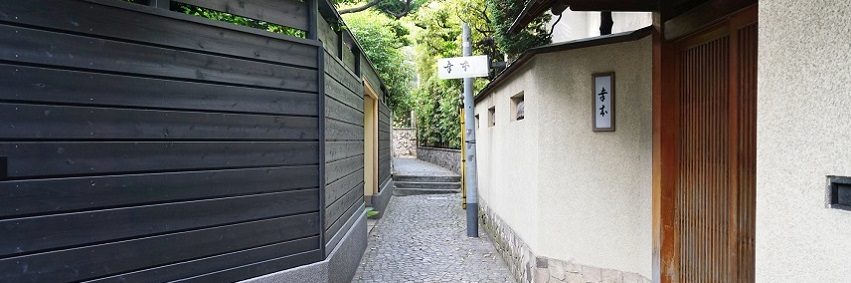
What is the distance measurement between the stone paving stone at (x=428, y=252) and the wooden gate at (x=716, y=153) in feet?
9.32

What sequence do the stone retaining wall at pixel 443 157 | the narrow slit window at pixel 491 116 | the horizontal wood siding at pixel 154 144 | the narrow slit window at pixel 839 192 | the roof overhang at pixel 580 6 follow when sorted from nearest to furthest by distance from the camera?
the narrow slit window at pixel 839 192
the horizontal wood siding at pixel 154 144
the roof overhang at pixel 580 6
the narrow slit window at pixel 491 116
the stone retaining wall at pixel 443 157

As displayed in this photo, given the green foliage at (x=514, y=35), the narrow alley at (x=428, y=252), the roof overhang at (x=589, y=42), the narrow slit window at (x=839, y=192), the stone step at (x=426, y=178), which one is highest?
the green foliage at (x=514, y=35)

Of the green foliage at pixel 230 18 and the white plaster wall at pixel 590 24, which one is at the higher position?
the white plaster wall at pixel 590 24

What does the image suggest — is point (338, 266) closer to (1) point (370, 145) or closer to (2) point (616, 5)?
(2) point (616, 5)

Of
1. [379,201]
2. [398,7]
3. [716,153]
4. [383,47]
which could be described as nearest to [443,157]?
[398,7]

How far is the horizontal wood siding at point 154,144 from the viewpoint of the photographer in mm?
2480

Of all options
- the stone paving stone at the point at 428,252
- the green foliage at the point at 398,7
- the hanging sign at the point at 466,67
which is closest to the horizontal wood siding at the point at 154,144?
the stone paving stone at the point at 428,252

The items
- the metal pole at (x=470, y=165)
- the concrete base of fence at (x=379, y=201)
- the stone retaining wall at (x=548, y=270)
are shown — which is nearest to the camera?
the stone retaining wall at (x=548, y=270)

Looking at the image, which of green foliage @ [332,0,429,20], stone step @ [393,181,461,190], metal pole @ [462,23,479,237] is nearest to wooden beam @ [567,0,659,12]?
metal pole @ [462,23,479,237]

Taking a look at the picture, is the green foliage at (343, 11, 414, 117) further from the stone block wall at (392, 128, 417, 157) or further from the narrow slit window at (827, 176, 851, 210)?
the narrow slit window at (827, 176, 851, 210)

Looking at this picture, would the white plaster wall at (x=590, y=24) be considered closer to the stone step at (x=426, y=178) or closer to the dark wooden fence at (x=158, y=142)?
the dark wooden fence at (x=158, y=142)

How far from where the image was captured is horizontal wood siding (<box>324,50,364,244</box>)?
15.0ft

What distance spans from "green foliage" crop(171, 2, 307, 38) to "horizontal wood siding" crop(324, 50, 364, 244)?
0.39 meters

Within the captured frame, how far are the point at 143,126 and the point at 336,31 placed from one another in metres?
2.92
